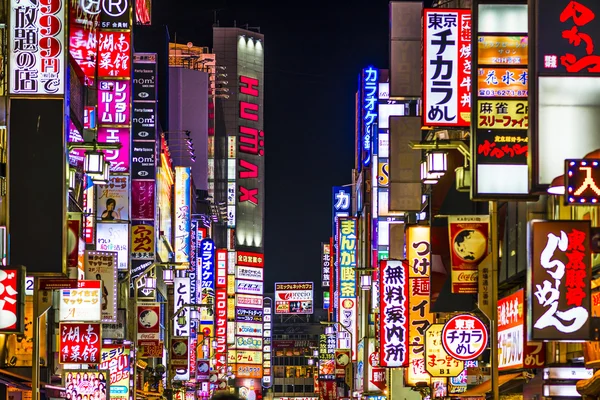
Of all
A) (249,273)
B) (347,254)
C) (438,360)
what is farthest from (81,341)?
(249,273)

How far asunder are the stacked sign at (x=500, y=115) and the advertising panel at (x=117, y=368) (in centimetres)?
1896

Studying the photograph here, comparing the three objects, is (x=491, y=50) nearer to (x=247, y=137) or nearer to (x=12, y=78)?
(x=12, y=78)

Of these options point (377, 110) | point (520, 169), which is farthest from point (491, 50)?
point (377, 110)

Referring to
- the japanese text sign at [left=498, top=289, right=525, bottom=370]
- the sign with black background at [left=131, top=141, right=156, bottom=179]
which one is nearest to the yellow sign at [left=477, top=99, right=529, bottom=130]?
the japanese text sign at [left=498, top=289, right=525, bottom=370]

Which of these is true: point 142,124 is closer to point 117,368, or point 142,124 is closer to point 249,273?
point 117,368

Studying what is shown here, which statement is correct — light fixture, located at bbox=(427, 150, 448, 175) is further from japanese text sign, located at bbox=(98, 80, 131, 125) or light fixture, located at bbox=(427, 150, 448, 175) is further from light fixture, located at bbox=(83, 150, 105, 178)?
japanese text sign, located at bbox=(98, 80, 131, 125)

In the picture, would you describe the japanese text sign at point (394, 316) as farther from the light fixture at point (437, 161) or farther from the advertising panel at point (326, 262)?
the advertising panel at point (326, 262)

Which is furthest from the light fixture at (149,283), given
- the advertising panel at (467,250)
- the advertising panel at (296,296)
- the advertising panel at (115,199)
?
the advertising panel at (296,296)

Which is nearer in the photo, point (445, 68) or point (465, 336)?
point (445, 68)

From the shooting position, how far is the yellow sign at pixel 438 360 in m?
29.8

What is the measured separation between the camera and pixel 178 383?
2312 inches

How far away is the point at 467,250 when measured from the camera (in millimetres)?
25781

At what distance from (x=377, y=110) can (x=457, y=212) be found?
2179 cm

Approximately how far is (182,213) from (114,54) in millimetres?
20499
